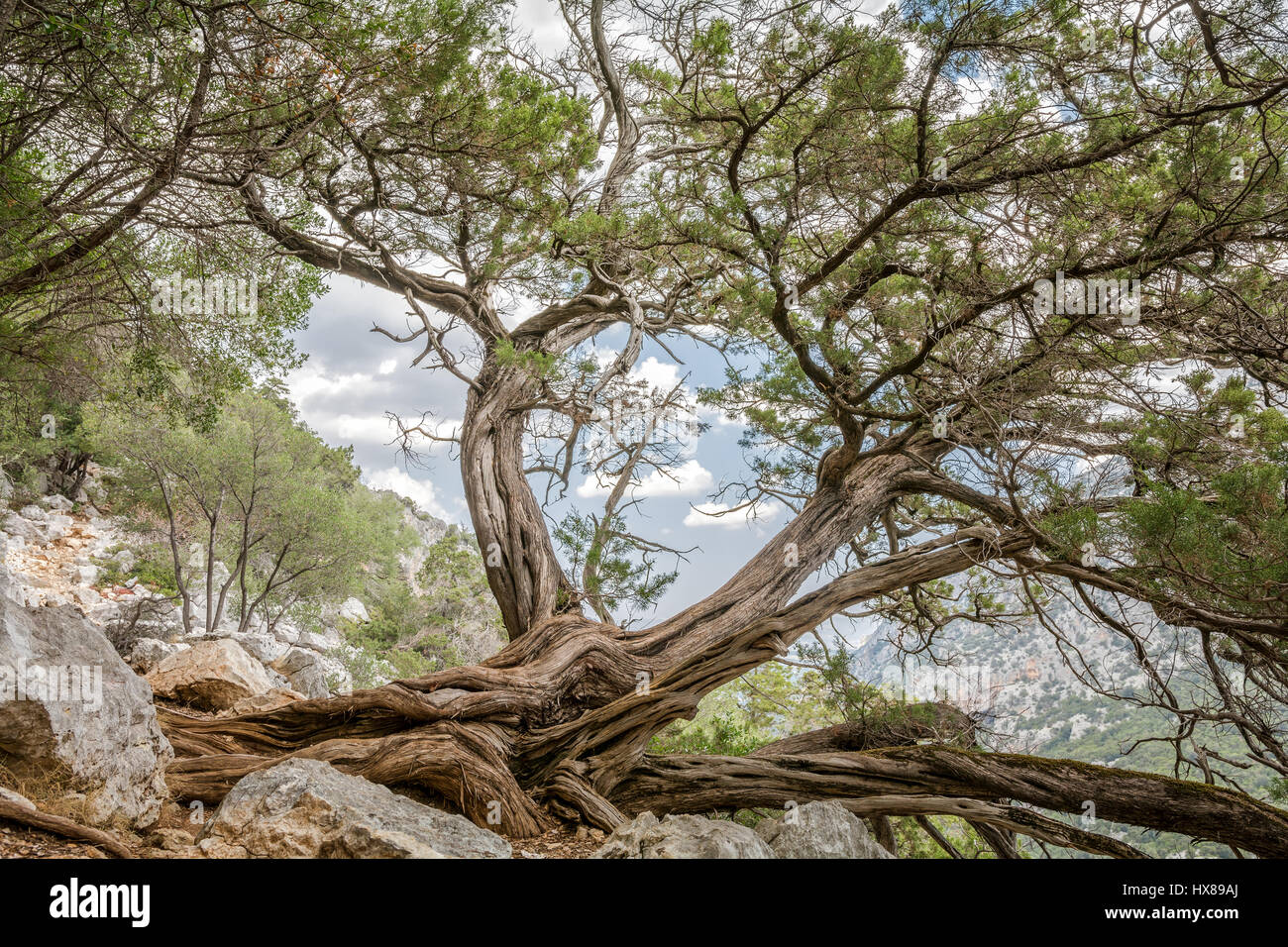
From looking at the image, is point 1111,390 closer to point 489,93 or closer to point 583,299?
point 583,299

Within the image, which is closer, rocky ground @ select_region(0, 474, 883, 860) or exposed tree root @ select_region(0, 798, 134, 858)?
exposed tree root @ select_region(0, 798, 134, 858)

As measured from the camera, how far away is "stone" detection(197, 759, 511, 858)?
2500mm

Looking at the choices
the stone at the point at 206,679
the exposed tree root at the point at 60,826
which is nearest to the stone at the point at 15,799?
the exposed tree root at the point at 60,826

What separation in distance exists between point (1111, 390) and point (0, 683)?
5.10 m

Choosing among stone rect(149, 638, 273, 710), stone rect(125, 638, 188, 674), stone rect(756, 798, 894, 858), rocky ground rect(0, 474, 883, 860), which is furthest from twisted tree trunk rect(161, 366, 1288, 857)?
stone rect(125, 638, 188, 674)

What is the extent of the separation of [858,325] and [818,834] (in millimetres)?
2815

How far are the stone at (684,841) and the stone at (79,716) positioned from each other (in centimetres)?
191

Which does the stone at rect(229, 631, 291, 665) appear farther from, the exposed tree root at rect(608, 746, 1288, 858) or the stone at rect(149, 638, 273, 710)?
the exposed tree root at rect(608, 746, 1288, 858)

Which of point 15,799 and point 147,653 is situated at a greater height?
point 147,653

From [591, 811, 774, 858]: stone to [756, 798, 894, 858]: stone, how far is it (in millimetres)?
234

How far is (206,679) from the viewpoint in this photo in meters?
5.31

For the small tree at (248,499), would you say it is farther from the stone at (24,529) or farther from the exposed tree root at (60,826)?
the exposed tree root at (60,826)
